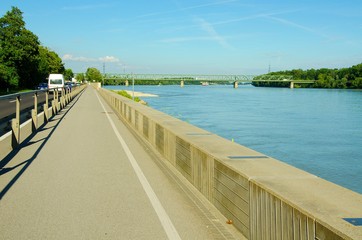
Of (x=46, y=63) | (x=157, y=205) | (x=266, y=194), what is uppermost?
(x=46, y=63)

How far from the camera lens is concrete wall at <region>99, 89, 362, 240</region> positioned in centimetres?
353

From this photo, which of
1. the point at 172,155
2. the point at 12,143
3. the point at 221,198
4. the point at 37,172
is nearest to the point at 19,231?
the point at 221,198

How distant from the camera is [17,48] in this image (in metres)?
83.1

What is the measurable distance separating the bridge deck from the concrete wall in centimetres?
30

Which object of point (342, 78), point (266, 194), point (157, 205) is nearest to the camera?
point (266, 194)

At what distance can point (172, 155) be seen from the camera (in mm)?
9836

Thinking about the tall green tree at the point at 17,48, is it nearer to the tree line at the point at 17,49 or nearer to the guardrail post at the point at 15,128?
the tree line at the point at 17,49

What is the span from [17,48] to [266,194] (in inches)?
3373

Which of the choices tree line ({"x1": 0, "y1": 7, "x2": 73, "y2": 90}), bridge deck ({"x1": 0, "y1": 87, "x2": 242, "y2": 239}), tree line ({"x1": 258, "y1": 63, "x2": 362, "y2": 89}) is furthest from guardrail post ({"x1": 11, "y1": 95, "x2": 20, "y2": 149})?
tree line ({"x1": 258, "y1": 63, "x2": 362, "y2": 89})

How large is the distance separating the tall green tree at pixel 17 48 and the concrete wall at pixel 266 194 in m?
73.9

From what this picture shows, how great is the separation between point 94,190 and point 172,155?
2668 mm

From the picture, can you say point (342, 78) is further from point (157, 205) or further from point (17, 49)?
point (157, 205)

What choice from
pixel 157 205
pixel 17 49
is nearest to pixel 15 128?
pixel 157 205

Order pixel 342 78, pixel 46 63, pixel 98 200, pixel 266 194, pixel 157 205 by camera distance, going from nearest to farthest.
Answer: pixel 266 194
pixel 157 205
pixel 98 200
pixel 46 63
pixel 342 78
